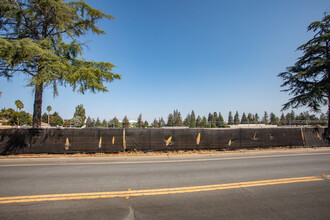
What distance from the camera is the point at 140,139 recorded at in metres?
10.0

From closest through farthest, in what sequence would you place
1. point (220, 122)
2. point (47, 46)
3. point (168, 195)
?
1. point (168, 195)
2. point (47, 46)
3. point (220, 122)

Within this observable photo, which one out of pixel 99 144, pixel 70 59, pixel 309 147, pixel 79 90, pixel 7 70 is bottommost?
pixel 309 147

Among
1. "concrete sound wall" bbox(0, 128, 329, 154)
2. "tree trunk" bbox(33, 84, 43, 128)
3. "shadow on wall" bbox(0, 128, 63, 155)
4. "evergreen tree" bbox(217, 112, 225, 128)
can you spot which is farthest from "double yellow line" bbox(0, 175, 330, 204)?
"evergreen tree" bbox(217, 112, 225, 128)

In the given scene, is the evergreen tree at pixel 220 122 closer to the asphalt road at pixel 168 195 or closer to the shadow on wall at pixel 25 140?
the asphalt road at pixel 168 195

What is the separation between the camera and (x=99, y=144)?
956 centimetres

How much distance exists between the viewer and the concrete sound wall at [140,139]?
9.05 m

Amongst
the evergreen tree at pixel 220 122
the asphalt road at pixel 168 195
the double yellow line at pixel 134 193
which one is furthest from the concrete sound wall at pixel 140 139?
the evergreen tree at pixel 220 122

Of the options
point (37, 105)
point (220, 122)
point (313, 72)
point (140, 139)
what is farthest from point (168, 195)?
point (220, 122)

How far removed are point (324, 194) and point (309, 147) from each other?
38.3ft

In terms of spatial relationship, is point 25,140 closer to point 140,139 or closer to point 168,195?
point 140,139

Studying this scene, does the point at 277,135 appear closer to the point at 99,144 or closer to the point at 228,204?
the point at 228,204

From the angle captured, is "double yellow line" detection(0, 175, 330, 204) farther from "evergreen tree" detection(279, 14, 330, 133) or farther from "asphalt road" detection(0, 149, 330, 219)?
"evergreen tree" detection(279, 14, 330, 133)

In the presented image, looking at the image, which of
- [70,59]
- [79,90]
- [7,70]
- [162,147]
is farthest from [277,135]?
[7,70]

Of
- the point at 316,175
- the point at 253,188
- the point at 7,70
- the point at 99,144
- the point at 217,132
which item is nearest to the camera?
the point at 253,188
